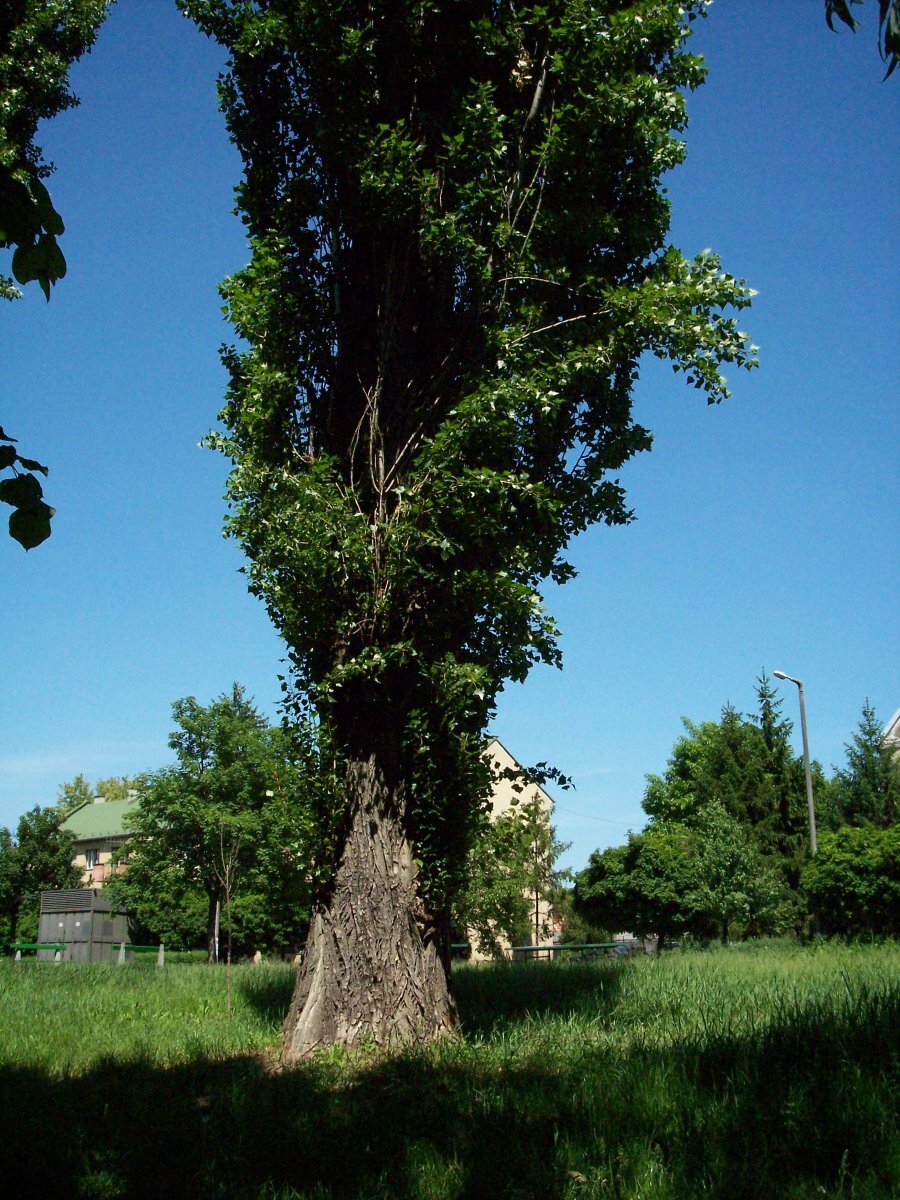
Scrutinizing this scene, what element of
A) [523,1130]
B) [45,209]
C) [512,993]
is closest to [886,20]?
[45,209]

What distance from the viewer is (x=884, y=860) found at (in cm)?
2064

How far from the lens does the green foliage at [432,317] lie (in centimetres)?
873

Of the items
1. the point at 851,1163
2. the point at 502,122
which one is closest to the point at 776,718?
the point at 502,122

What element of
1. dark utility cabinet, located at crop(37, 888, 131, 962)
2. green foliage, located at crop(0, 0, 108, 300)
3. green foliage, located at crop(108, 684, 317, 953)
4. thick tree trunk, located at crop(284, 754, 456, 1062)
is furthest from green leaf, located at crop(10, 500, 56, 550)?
green foliage, located at crop(108, 684, 317, 953)

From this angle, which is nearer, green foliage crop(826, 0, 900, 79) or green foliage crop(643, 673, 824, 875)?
green foliage crop(826, 0, 900, 79)

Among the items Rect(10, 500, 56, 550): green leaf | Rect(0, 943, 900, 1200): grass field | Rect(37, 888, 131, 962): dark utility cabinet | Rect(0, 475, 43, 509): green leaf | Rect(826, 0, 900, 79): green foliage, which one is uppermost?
Rect(826, 0, 900, 79): green foliage

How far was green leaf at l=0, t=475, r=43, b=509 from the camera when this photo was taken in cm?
287

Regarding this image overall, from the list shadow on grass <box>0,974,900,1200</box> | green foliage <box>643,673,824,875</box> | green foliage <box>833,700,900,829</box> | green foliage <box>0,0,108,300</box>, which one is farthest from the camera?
green foliage <box>643,673,824,875</box>

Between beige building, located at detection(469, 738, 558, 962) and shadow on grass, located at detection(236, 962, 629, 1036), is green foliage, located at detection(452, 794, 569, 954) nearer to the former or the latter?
beige building, located at detection(469, 738, 558, 962)

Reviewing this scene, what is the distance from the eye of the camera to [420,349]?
32.1ft

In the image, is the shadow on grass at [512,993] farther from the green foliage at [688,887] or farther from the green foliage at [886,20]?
the green foliage at [688,887]

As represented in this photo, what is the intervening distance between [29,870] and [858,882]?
46.9 meters

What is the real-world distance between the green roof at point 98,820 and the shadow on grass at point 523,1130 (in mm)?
67105

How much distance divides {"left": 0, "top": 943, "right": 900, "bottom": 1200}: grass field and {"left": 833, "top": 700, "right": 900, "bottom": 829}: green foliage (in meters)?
35.3
